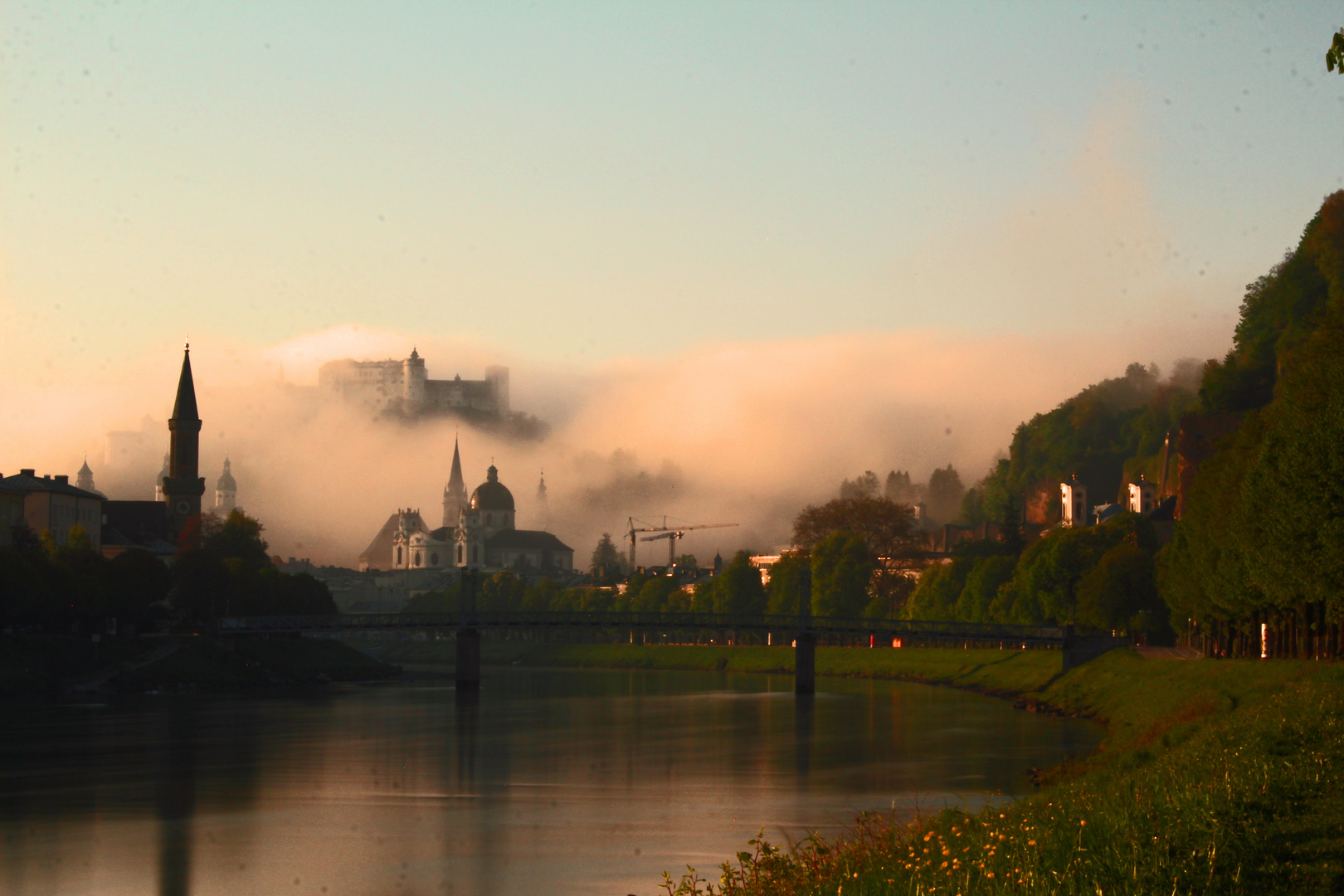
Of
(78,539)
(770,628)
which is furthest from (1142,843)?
(78,539)

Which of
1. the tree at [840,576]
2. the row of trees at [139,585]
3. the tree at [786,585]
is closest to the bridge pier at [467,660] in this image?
the row of trees at [139,585]

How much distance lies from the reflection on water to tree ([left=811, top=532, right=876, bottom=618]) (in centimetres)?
4288

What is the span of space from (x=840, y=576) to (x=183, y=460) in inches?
2689

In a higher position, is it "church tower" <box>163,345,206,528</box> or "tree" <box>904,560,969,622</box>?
"church tower" <box>163,345,206,528</box>

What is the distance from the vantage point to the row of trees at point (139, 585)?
8681 cm

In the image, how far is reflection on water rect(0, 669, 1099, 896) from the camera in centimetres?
3111

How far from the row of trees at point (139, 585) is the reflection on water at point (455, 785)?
10.6 meters

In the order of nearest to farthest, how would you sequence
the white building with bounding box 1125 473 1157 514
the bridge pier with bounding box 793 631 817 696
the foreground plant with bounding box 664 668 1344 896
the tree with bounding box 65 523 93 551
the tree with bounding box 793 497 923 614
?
the foreground plant with bounding box 664 668 1344 896, the bridge pier with bounding box 793 631 817 696, the tree with bounding box 65 523 93 551, the tree with bounding box 793 497 923 614, the white building with bounding box 1125 473 1157 514

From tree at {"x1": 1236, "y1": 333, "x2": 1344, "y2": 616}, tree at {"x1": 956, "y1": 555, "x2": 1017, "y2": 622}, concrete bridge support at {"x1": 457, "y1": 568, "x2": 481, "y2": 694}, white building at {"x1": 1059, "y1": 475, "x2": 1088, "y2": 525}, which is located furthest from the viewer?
white building at {"x1": 1059, "y1": 475, "x2": 1088, "y2": 525}

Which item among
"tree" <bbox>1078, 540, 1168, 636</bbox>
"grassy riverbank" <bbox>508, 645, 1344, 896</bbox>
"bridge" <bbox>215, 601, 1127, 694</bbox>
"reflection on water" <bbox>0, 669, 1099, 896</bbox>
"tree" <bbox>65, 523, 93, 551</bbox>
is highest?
"tree" <bbox>65, 523, 93, 551</bbox>

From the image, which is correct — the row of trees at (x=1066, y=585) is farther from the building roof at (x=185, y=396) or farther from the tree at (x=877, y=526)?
the building roof at (x=185, y=396)

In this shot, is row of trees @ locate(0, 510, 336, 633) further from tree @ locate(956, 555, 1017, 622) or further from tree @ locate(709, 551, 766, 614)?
tree @ locate(956, 555, 1017, 622)

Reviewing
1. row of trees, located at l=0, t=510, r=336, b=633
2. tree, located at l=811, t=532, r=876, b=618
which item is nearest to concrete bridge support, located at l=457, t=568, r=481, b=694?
row of trees, located at l=0, t=510, r=336, b=633

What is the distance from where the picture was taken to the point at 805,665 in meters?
97.4
